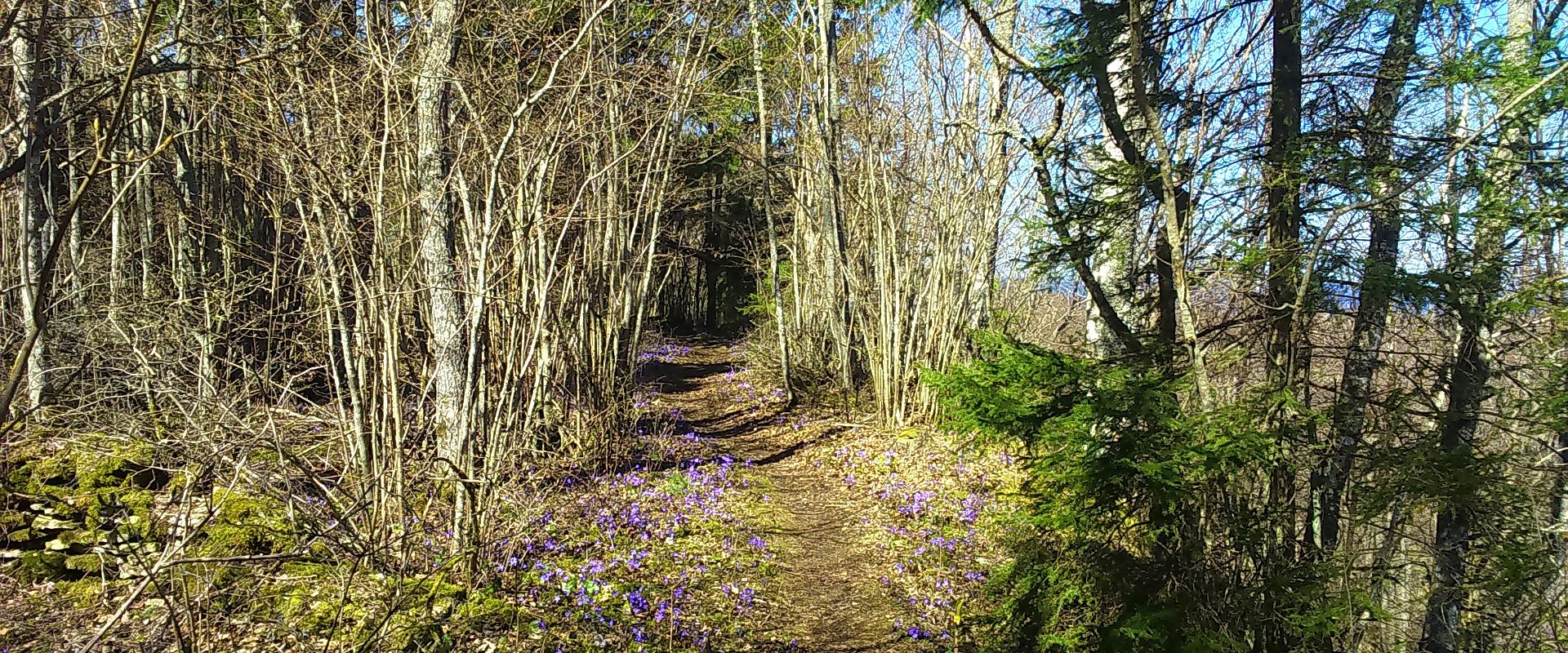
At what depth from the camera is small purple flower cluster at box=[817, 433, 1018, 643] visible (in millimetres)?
5246

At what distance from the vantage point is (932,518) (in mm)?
6648

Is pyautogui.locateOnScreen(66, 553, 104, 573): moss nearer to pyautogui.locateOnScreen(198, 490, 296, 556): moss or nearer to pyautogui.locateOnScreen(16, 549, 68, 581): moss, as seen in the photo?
pyautogui.locateOnScreen(16, 549, 68, 581): moss

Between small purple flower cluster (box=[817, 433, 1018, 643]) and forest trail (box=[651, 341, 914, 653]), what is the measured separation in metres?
0.17

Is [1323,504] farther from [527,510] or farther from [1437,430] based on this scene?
[527,510]

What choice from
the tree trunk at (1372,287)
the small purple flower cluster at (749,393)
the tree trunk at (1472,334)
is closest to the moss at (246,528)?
the tree trunk at (1372,287)

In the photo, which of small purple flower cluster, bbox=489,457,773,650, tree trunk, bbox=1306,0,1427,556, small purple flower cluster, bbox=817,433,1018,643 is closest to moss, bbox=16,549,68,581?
small purple flower cluster, bbox=489,457,773,650

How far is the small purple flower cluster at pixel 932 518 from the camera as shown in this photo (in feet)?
17.2

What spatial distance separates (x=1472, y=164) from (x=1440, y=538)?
83.9 inches

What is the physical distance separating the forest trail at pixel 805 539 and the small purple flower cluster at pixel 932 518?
0.17 m

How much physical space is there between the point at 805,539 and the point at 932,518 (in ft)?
3.42

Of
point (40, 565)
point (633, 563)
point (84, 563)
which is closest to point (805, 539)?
point (633, 563)

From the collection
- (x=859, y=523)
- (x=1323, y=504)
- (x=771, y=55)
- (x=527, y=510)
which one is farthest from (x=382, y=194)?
(x=771, y=55)

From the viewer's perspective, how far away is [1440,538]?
4.46m

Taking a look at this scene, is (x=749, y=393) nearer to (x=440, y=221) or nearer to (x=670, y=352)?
(x=670, y=352)
